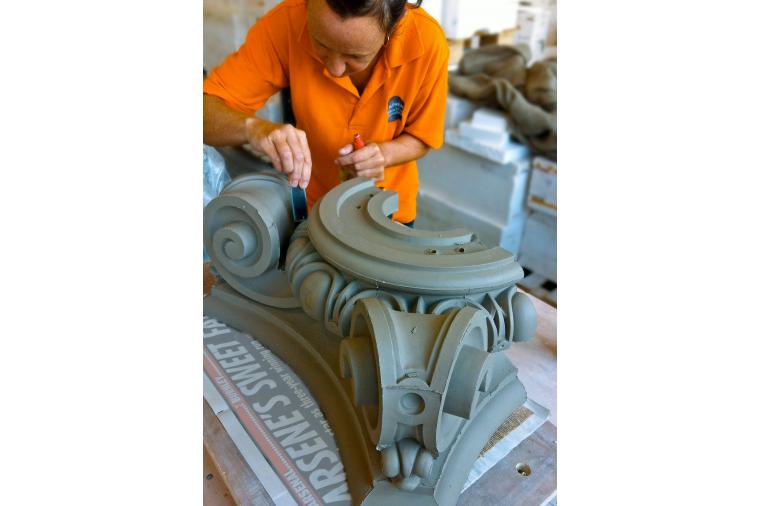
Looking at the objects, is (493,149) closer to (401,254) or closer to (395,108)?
(395,108)

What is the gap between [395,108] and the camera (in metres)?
1.35

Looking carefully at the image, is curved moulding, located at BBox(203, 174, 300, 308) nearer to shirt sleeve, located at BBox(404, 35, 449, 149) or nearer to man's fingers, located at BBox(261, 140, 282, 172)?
man's fingers, located at BBox(261, 140, 282, 172)

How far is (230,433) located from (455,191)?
1986 millimetres

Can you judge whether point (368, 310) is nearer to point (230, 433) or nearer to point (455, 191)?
point (230, 433)

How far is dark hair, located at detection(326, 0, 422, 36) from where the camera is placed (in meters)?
0.96

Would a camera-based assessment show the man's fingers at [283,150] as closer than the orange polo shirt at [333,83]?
Yes

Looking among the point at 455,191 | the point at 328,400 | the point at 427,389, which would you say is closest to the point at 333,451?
the point at 328,400

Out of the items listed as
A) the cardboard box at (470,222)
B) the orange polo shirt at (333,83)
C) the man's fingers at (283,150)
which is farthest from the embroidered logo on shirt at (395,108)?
the cardboard box at (470,222)

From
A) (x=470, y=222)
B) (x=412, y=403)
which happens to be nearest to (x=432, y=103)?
(x=412, y=403)

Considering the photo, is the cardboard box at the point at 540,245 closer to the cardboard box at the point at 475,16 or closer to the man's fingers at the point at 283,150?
the cardboard box at the point at 475,16

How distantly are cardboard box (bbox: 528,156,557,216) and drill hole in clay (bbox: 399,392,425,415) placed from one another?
5.85 ft

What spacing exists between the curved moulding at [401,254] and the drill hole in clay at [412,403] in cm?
18

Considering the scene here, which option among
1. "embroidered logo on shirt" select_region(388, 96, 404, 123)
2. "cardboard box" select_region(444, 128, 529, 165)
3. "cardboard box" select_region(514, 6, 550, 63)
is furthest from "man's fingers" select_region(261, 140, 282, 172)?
"cardboard box" select_region(514, 6, 550, 63)

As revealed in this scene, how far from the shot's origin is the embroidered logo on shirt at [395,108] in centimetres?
133
